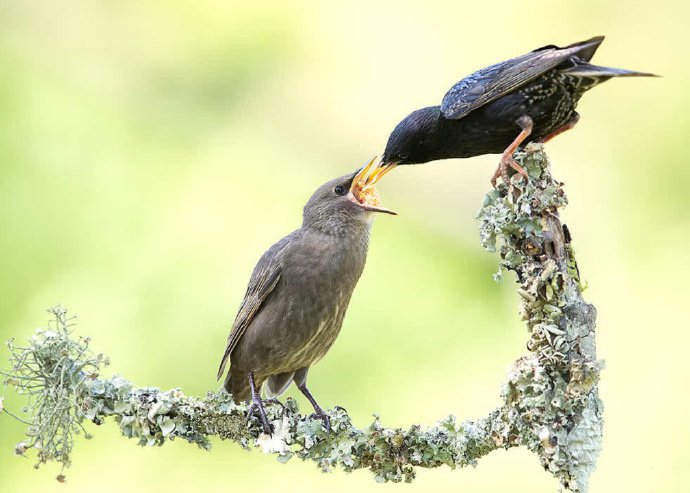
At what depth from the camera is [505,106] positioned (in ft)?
14.9

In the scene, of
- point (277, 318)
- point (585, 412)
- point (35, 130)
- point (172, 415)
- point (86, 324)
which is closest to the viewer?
point (585, 412)

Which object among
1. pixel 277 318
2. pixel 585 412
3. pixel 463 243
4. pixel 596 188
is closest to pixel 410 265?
pixel 463 243

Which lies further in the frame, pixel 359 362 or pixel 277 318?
pixel 359 362

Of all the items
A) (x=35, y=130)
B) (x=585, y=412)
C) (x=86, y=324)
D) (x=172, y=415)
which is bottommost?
(x=585, y=412)

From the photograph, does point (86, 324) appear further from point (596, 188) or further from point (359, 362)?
point (596, 188)

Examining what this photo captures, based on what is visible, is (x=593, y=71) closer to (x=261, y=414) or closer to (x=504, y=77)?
(x=504, y=77)

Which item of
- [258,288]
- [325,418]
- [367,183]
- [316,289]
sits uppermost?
[367,183]

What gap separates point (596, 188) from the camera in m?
6.42

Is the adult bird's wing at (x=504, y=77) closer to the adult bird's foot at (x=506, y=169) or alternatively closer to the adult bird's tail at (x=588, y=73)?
the adult bird's tail at (x=588, y=73)

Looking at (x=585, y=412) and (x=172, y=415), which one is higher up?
(x=172, y=415)

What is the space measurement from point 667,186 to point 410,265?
1.65 metres

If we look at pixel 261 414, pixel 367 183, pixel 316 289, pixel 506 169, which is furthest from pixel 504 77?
pixel 261 414

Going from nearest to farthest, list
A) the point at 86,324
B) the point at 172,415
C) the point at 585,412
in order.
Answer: the point at 585,412 → the point at 172,415 → the point at 86,324

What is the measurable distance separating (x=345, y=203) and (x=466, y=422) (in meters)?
1.60
